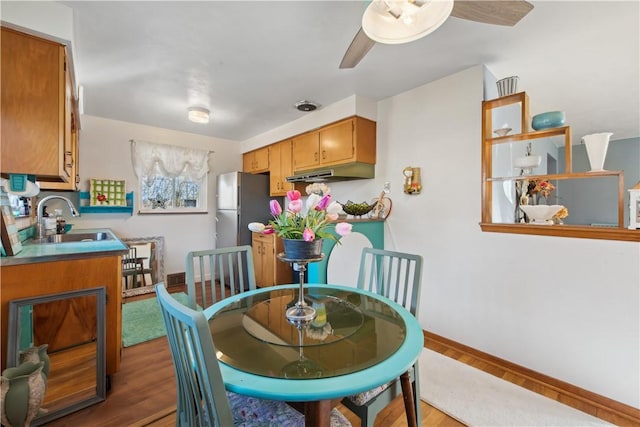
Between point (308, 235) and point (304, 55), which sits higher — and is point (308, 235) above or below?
below

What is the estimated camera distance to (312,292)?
65.8 inches

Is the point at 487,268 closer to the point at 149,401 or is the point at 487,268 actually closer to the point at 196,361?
the point at 196,361

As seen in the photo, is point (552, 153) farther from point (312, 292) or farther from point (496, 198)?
point (312, 292)

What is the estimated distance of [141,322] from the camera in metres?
2.85

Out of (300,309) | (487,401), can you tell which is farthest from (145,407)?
(487,401)

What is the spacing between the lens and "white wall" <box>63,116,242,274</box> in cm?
354

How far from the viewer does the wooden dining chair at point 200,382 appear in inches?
27.0

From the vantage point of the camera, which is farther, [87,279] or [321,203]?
[87,279]

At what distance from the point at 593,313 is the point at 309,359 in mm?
1993

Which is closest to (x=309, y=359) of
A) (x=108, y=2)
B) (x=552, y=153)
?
(x=108, y=2)

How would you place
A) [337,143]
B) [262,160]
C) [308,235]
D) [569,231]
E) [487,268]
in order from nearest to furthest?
[308,235], [569,231], [487,268], [337,143], [262,160]

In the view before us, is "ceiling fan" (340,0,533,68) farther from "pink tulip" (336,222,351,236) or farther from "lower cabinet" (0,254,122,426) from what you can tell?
"lower cabinet" (0,254,122,426)

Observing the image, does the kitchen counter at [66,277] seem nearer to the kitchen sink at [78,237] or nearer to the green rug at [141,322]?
the green rug at [141,322]

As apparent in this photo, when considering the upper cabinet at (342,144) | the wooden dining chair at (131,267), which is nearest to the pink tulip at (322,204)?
the upper cabinet at (342,144)
